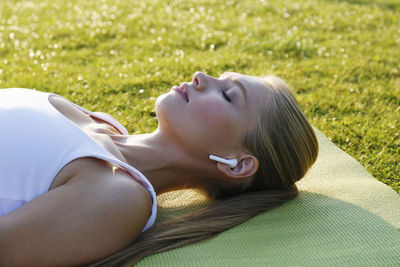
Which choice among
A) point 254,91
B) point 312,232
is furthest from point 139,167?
point 312,232

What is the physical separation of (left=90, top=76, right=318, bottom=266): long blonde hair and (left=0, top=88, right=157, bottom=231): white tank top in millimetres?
299

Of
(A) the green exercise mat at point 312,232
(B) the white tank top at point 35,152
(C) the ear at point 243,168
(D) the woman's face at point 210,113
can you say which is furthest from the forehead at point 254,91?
(B) the white tank top at point 35,152

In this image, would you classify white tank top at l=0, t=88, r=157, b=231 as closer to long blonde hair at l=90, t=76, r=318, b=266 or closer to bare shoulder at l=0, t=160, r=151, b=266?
bare shoulder at l=0, t=160, r=151, b=266

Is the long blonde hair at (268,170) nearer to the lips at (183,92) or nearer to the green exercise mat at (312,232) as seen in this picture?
the green exercise mat at (312,232)

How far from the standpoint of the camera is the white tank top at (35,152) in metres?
2.66

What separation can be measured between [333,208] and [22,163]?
1.75 metres

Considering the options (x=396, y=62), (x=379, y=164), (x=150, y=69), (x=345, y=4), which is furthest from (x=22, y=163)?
(x=345, y=4)

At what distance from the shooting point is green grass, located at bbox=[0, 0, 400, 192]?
507 cm

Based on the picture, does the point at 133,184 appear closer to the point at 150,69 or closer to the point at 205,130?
the point at 205,130

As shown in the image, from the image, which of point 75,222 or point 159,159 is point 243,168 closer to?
point 159,159

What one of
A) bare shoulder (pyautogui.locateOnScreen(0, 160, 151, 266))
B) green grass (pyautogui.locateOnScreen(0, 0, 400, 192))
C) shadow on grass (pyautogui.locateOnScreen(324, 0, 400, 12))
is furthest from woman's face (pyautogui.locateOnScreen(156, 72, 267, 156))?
shadow on grass (pyautogui.locateOnScreen(324, 0, 400, 12))

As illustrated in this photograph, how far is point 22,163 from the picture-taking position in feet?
8.86

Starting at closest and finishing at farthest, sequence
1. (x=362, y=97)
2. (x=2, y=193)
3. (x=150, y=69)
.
A: (x=2, y=193)
(x=362, y=97)
(x=150, y=69)

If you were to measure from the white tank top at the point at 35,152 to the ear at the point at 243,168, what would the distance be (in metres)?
0.50
